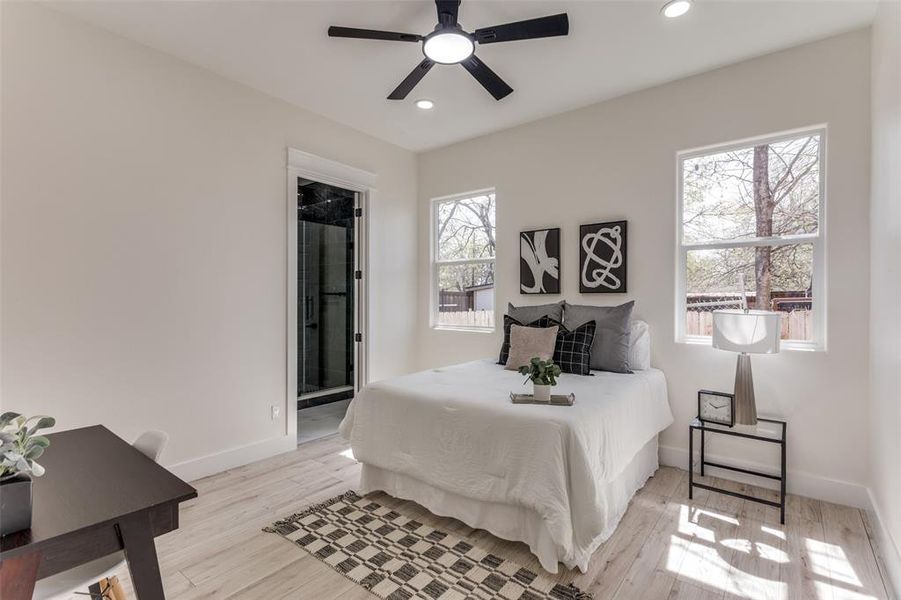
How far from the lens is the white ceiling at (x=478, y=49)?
249cm

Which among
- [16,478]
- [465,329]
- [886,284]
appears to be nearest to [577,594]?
[16,478]

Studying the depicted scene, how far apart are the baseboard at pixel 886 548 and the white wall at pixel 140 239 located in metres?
3.69

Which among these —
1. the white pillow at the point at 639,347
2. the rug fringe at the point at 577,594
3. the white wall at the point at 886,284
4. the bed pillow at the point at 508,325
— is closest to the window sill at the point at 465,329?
the bed pillow at the point at 508,325

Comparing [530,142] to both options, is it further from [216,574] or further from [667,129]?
[216,574]

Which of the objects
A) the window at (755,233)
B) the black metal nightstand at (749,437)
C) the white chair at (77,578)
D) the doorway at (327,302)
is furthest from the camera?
the doorway at (327,302)

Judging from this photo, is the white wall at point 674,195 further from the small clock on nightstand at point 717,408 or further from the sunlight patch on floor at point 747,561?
the sunlight patch on floor at point 747,561

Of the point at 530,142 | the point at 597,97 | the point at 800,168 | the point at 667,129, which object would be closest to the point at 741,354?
the point at 800,168

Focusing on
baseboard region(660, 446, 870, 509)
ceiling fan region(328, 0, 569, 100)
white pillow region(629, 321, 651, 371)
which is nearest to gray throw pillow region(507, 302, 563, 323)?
white pillow region(629, 321, 651, 371)

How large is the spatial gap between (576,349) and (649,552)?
1304 mm

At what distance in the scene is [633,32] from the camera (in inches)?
106

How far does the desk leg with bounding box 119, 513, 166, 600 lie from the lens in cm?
109

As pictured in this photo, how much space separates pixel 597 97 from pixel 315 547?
3.68 m

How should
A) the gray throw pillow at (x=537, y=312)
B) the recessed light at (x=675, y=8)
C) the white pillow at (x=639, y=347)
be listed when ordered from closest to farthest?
the recessed light at (x=675, y=8) < the white pillow at (x=639, y=347) < the gray throw pillow at (x=537, y=312)

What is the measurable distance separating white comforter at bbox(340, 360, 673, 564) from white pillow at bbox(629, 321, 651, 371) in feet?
0.31
